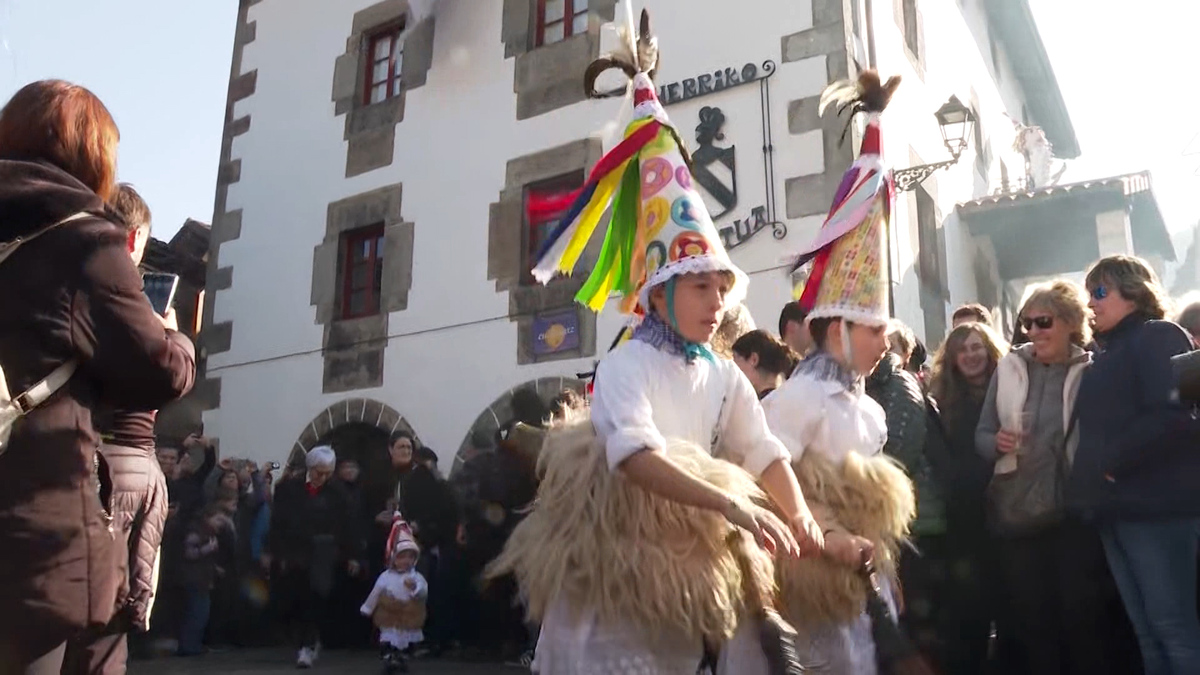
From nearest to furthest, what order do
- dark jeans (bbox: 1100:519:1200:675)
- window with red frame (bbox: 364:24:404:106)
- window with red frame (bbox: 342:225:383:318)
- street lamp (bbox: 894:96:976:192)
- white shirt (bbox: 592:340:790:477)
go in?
white shirt (bbox: 592:340:790:477)
dark jeans (bbox: 1100:519:1200:675)
street lamp (bbox: 894:96:976:192)
window with red frame (bbox: 342:225:383:318)
window with red frame (bbox: 364:24:404:106)

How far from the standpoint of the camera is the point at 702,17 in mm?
8133

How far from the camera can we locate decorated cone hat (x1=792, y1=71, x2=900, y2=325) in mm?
2811

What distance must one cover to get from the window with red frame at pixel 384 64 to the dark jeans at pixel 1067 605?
8440 mm

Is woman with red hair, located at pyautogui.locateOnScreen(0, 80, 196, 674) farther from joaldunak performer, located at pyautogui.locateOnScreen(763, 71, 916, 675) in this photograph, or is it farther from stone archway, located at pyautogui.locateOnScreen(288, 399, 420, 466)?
stone archway, located at pyautogui.locateOnScreen(288, 399, 420, 466)

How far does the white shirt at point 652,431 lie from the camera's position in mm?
2146

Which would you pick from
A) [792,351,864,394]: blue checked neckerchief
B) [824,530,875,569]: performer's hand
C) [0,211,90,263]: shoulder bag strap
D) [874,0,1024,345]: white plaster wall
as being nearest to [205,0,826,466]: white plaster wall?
[874,0,1024,345]: white plaster wall

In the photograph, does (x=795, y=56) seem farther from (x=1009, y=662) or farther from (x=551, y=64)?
(x=1009, y=662)

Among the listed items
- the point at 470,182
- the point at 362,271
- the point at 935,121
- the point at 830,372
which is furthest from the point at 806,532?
the point at 935,121

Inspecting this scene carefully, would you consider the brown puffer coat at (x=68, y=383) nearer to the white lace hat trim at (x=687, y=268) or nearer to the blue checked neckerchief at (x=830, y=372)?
the white lace hat trim at (x=687, y=268)

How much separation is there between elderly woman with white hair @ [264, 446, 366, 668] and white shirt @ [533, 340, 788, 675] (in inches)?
208

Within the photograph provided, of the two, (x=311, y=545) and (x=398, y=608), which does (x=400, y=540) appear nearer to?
(x=398, y=608)

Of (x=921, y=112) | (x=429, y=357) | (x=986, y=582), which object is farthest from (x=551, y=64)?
(x=986, y=582)

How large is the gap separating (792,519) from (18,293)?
1.75 metres

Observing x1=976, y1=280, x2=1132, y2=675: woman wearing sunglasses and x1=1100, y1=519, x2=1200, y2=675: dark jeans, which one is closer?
x1=1100, y1=519, x2=1200, y2=675: dark jeans
